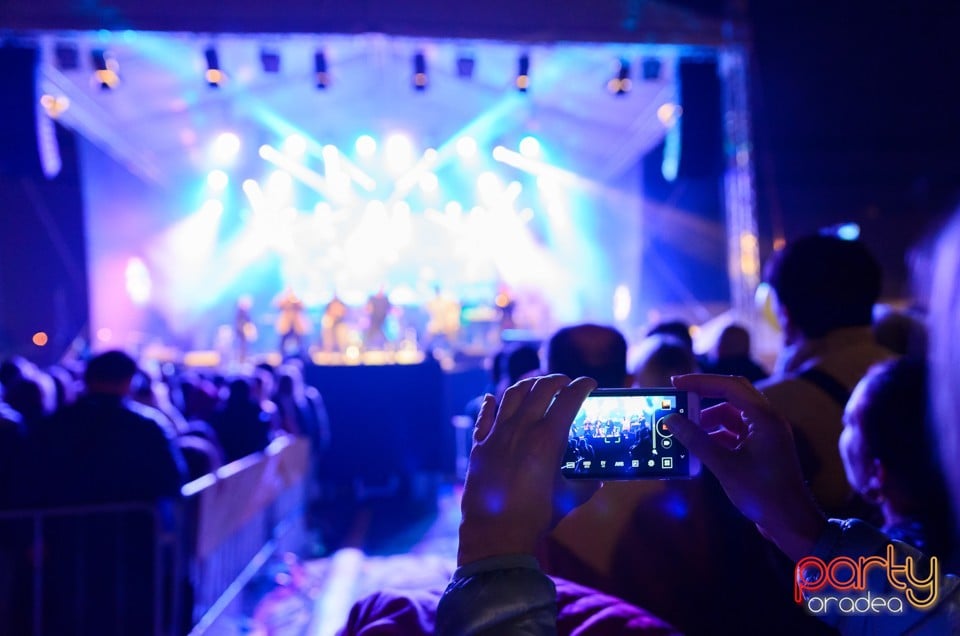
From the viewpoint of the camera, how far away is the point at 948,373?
55 centimetres

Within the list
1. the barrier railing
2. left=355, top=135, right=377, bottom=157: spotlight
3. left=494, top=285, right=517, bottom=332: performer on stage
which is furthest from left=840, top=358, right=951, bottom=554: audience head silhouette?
left=355, top=135, right=377, bottom=157: spotlight

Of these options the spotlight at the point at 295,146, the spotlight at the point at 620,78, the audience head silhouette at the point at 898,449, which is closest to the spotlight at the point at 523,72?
the spotlight at the point at 620,78

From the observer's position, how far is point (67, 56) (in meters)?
6.48

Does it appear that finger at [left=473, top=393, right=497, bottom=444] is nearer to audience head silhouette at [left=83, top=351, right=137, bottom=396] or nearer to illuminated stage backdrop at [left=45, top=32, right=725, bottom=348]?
audience head silhouette at [left=83, top=351, right=137, bottom=396]

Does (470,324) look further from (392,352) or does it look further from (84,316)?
(84,316)

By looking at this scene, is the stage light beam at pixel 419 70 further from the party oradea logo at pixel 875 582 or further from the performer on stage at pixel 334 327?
the party oradea logo at pixel 875 582

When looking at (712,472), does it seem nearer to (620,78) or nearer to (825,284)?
(825,284)

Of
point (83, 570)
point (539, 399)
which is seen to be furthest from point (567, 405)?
point (83, 570)

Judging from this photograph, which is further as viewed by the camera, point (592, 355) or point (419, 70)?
point (419, 70)

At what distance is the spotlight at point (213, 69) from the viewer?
650 cm

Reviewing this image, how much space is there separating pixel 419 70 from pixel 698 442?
262 inches

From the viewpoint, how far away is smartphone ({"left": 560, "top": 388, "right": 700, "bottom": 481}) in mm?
756

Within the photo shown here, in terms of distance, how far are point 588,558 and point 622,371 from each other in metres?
0.38

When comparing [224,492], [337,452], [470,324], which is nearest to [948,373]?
[224,492]
